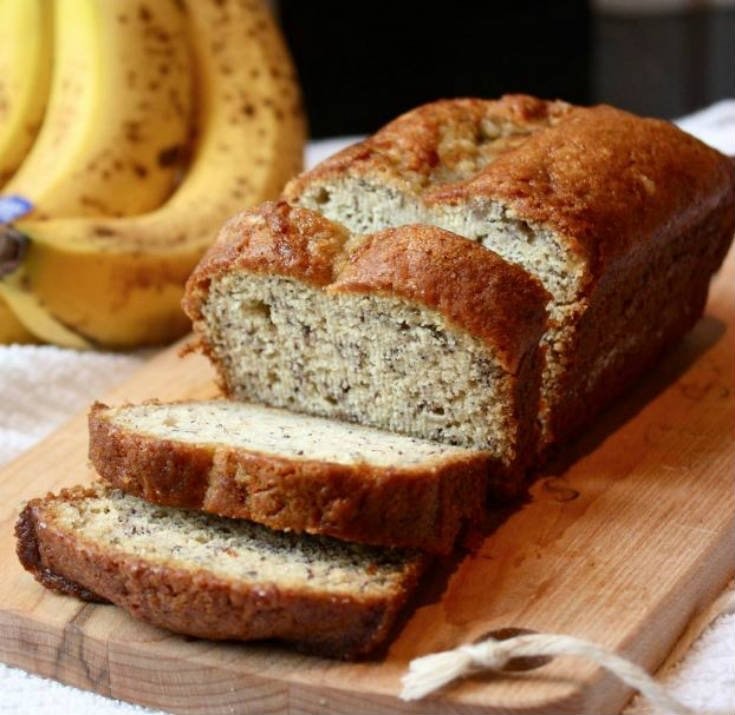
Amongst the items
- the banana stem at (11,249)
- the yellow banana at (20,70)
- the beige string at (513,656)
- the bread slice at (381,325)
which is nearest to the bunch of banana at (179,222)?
the banana stem at (11,249)

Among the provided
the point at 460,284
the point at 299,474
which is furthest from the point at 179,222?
the point at 299,474

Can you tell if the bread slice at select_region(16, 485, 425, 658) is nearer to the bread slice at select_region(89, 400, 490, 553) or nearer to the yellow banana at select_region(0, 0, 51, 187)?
the bread slice at select_region(89, 400, 490, 553)

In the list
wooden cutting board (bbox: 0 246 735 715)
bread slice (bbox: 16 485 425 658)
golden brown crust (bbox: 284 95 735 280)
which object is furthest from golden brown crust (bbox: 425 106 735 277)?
bread slice (bbox: 16 485 425 658)

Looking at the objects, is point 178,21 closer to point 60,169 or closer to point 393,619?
point 60,169

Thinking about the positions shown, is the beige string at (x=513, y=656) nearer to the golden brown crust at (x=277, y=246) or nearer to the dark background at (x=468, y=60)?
the golden brown crust at (x=277, y=246)

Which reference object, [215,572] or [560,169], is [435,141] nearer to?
[560,169]

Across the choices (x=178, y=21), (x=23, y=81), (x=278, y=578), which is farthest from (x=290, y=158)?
(x=278, y=578)
